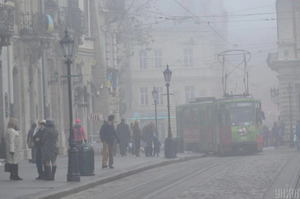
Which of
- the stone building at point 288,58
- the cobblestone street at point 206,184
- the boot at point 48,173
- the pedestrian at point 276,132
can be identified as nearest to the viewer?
the cobblestone street at point 206,184

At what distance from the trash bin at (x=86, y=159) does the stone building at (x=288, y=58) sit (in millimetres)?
40216

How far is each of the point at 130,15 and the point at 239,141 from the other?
82.8 feet

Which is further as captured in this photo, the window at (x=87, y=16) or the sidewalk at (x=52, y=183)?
the window at (x=87, y=16)

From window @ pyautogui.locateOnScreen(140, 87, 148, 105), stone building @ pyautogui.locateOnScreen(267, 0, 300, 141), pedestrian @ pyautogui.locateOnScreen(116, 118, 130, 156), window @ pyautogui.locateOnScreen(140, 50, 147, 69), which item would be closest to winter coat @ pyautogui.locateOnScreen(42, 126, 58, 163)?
pedestrian @ pyautogui.locateOnScreen(116, 118, 130, 156)

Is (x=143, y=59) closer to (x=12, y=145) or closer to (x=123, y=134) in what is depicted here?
(x=123, y=134)

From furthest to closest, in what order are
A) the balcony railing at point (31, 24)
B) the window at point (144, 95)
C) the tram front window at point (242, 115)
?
the window at point (144, 95) → the tram front window at point (242, 115) → the balcony railing at point (31, 24)

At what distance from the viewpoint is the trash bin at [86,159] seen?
25.5 meters

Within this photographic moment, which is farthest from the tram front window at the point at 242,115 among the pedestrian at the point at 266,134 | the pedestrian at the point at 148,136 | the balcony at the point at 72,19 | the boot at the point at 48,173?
the boot at the point at 48,173

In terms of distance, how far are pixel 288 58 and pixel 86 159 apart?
41420mm

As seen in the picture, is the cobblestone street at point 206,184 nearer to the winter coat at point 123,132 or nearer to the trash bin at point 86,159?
the trash bin at point 86,159

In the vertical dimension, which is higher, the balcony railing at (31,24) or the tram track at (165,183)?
the balcony railing at (31,24)

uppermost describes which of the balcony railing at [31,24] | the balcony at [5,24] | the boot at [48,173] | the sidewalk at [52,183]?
the balcony railing at [31,24]

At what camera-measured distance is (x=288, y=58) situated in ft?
213

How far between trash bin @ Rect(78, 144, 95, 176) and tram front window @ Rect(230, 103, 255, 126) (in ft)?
62.2
